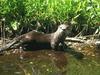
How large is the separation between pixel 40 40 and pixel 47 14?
0.77m

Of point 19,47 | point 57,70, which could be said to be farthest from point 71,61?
point 19,47

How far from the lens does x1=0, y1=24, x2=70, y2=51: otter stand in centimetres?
691

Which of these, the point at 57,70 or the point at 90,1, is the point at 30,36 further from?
the point at 90,1

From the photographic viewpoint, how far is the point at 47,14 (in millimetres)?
7535

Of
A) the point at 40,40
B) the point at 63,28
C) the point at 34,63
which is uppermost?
the point at 63,28

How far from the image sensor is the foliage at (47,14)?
7512 mm

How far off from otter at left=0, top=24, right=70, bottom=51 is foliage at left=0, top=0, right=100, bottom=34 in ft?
1.75

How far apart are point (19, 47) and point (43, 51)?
0.42 meters

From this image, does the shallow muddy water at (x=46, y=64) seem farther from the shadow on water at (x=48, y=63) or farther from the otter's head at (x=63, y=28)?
the otter's head at (x=63, y=28)

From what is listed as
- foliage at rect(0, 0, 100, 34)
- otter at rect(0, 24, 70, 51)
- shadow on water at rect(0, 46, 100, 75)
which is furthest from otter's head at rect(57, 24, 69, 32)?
foliage at rect(0, 0, 100, 34)

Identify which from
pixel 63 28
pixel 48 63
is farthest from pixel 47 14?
pixel 48 63

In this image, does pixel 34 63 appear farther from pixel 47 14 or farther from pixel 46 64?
pixel 47 14

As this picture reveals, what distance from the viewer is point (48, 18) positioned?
7.52m

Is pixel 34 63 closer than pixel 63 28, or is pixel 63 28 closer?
pixel 34 63
